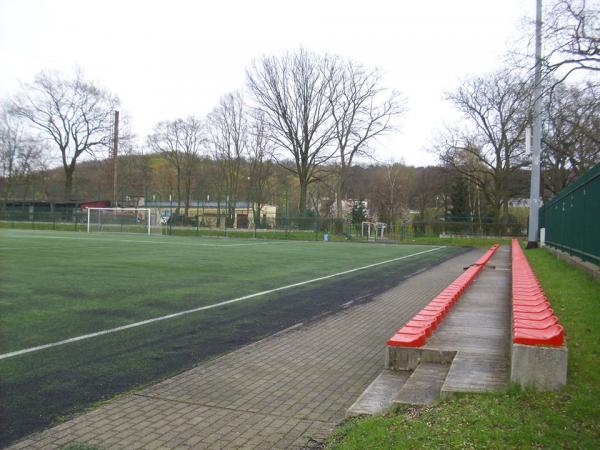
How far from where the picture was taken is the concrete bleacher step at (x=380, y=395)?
4473 mm

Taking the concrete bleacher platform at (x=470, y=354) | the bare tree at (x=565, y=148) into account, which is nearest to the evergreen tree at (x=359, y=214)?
the bare tree at (x=565, y=148)

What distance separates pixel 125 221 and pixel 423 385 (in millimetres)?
52293

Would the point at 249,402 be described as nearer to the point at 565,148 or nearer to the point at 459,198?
the point at 565,148

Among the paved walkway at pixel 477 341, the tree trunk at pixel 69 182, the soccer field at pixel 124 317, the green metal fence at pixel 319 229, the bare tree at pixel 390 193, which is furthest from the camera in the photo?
the bare tree at pixel 390 193

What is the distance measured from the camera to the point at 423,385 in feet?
15.9

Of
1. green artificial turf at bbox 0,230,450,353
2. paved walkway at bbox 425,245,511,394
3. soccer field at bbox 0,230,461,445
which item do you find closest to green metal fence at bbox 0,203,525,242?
green artificial turf at bbox 0,230,450,353

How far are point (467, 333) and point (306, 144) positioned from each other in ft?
179

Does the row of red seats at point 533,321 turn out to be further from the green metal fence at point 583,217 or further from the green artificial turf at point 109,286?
the green artificial turf at point 109,286

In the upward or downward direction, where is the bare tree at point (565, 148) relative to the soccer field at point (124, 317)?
upward

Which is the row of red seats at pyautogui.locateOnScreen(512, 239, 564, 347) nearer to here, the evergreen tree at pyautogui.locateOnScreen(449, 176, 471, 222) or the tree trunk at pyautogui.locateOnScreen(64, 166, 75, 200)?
the evergreen tree at pyautogui.locateOnScreen(449, 176, 471, 222)

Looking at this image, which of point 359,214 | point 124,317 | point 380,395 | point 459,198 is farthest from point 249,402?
point 459,198

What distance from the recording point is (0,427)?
415 centimetres

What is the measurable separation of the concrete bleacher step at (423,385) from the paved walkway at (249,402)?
62cm

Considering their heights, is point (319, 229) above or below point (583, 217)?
below
